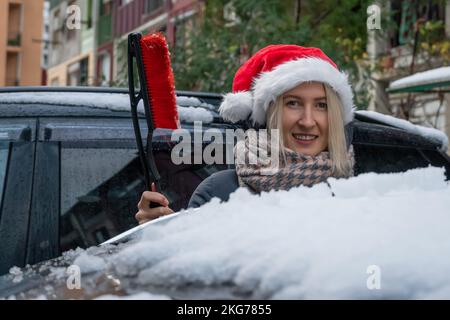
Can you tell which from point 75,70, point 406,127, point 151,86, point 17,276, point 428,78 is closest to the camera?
point 17,276

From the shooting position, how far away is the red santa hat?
288cm

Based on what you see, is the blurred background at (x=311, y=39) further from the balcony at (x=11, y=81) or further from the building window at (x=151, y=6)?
the balcony at (x=11, y=81)

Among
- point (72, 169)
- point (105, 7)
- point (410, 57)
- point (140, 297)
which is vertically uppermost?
point (105, 7)

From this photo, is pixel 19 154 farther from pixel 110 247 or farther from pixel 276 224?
pixel 276 224

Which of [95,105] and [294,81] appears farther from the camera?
[95,105]

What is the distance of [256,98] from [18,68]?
40.3 m

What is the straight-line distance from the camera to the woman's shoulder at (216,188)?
2762 mm

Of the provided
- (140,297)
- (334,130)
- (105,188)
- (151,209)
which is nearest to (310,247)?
(140,297)

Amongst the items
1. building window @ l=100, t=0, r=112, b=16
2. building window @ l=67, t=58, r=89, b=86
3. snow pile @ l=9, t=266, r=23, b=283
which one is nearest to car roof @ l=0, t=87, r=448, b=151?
snow pile @ l=9, t=266, r=23, b=283

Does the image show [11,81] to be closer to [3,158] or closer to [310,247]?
[3,158]

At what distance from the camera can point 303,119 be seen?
9.27 feet

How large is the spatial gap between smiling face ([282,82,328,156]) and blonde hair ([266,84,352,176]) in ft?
0.06

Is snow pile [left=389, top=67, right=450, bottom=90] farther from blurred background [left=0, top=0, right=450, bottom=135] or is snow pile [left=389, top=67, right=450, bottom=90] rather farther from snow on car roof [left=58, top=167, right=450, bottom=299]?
snow on car roof [left=58, top=167, right=450, bottom=299]

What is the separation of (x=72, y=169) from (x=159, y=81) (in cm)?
71
